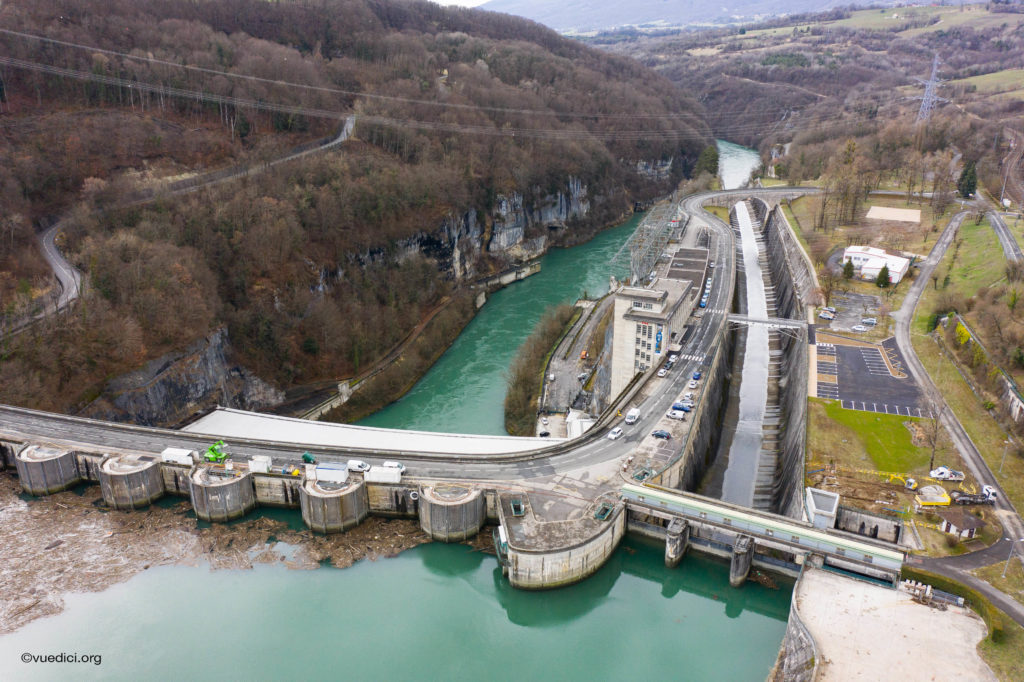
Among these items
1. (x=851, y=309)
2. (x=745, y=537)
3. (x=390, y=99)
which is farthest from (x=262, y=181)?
(x=745, y=537)

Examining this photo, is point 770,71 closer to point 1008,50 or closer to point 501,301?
point 1008,50

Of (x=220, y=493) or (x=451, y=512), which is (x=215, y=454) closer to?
(x=220, y=493)

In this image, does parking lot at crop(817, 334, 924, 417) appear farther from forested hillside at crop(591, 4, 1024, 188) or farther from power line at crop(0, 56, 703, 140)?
power line at crop(0, 56, 703, 140)

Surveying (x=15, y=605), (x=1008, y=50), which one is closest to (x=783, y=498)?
(x=15, y=605)

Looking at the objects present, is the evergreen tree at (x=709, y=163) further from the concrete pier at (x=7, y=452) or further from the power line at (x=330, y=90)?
the concrete pier at (x=7, y=452)

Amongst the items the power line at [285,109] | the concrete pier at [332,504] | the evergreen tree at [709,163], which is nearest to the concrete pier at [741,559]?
the concrete pier at [332,504]

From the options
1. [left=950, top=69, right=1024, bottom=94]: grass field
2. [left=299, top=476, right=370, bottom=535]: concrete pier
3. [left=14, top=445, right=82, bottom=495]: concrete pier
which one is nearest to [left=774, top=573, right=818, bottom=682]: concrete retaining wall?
[left=299, top=476, right=370, bottom=535]: concrete pier
